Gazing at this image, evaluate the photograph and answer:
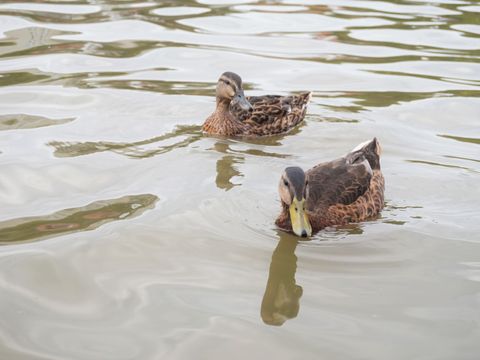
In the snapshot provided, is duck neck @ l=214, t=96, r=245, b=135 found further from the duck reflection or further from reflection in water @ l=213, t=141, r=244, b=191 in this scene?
the duck reflection

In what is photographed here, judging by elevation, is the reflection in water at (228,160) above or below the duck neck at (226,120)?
below

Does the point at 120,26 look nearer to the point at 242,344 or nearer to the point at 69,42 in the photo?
the point at 69,42

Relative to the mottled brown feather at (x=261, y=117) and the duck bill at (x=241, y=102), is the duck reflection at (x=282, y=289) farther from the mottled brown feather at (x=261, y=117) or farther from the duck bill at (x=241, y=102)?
the duck bill at (x=241, y=102)

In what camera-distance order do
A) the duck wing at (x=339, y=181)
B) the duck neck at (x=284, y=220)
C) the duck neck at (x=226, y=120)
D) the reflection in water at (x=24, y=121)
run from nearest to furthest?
the duck neck at (x=284, y=220) → the duck wing at (x=339, y=181) → the reflection in water at (x=24, y=121) → the duck neck at (x=226, y=120)

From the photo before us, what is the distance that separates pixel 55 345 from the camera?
5.26 m

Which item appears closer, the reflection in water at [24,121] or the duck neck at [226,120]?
the reflection in water at [24,121]

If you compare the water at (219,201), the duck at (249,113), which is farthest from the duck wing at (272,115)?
the water at (219,201)

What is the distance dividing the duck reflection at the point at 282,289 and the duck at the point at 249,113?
10.5 ft

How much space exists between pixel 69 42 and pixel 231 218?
23.4ft

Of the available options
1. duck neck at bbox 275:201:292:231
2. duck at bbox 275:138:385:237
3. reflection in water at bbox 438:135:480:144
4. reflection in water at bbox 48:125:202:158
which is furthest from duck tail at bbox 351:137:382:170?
reflection in water at bbox 48:125:202:158

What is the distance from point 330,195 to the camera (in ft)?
23.9

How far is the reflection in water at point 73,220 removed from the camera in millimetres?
6797

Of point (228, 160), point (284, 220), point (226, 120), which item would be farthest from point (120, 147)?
point (284, 220)

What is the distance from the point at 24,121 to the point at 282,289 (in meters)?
4.86
